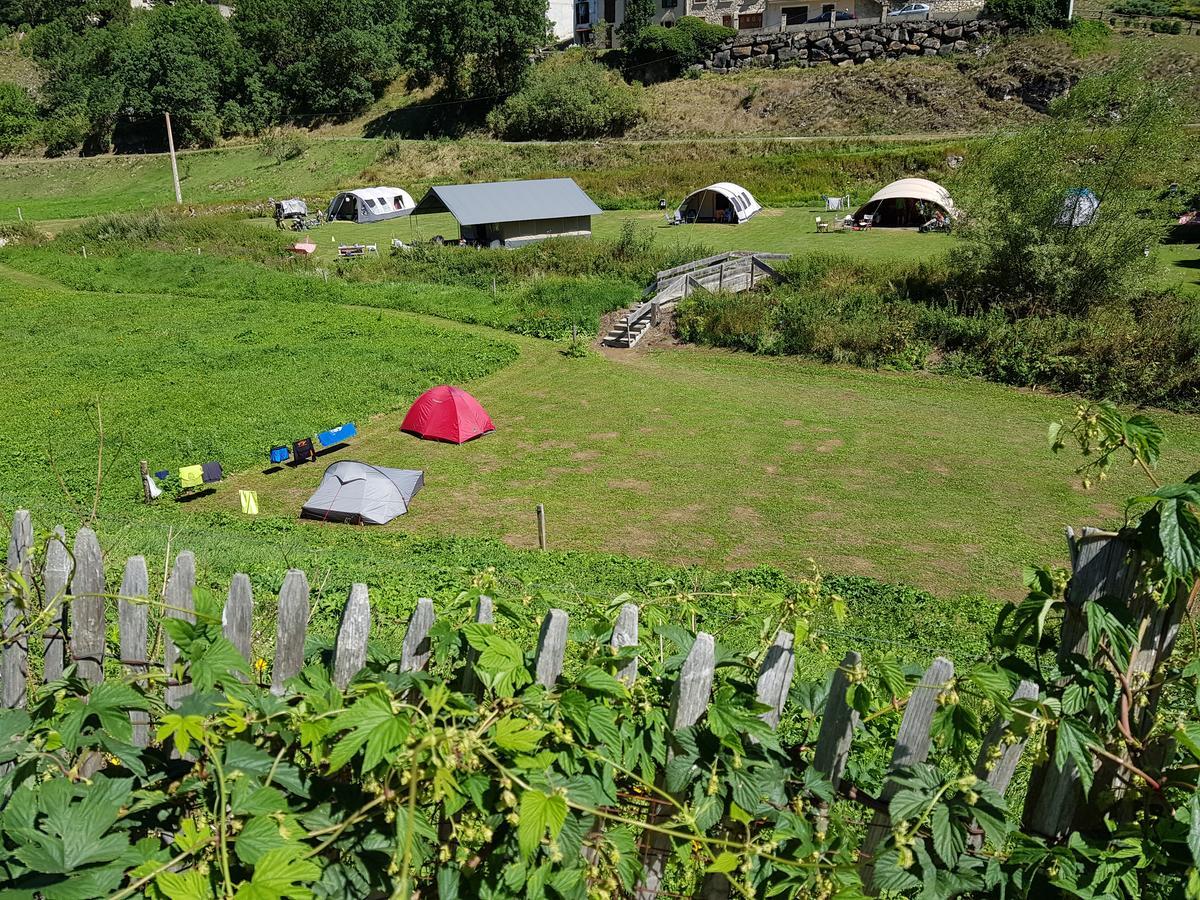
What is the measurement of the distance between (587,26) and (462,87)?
1871 centimetres

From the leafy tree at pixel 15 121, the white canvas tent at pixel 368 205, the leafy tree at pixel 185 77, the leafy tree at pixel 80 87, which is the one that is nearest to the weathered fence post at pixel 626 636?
the white canvas tent at pixel 368 205

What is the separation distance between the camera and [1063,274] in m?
21.9

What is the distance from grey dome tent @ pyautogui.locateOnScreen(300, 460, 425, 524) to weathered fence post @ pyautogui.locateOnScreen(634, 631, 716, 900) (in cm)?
1158

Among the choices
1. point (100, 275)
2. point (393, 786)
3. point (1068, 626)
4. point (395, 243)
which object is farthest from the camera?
point (395, 243)

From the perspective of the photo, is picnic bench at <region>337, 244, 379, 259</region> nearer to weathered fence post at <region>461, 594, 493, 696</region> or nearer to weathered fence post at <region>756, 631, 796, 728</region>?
weathered fence post at <region>461, 594, 493, 696</region>

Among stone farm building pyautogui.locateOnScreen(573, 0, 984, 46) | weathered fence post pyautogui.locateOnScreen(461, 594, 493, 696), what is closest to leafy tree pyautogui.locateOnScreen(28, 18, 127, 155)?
stone farm building pyautogui.locateOnScreen(573, 0, 984, 46)

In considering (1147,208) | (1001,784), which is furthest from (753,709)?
(1147,208)

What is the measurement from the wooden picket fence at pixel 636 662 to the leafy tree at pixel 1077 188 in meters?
22.5

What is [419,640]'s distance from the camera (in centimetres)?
283

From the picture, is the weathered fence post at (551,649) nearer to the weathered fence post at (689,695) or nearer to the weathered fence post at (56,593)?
the weathered fence post at (689,695)

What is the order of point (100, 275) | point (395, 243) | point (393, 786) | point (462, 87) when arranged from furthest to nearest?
point (462, 87)
point (395, 243)
point (100, 275)
point (393, 786)

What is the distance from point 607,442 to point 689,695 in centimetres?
1506

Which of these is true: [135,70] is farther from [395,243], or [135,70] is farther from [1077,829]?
[1077,829]

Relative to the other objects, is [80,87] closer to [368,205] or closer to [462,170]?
[462,170]
